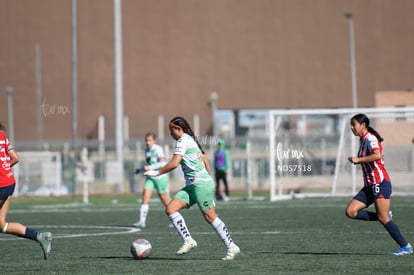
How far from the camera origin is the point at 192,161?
15.3 m

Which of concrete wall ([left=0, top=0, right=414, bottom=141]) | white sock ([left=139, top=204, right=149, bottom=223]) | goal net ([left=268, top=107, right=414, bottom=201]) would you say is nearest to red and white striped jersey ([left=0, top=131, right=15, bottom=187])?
white sock ([left=139, top=204, right=149, bottom=223])

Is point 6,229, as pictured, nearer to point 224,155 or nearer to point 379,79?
point 224,155

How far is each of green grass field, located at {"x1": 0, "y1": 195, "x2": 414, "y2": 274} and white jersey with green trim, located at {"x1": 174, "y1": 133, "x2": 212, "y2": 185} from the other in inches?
46.3

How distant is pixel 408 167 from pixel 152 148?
14190mm

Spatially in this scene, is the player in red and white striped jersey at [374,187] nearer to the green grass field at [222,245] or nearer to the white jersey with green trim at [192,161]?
the green grass field at [222,245]

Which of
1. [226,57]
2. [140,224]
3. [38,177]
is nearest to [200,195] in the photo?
Answer: [140,224]

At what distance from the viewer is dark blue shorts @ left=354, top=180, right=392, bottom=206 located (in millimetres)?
15352

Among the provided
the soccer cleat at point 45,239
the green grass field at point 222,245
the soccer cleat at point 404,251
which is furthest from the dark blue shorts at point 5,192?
the soccer cleat at point 404,251

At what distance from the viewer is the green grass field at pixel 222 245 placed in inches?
550

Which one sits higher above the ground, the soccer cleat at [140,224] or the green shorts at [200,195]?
the green shorts at [200,195]

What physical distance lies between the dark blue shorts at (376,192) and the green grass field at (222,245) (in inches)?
32.2

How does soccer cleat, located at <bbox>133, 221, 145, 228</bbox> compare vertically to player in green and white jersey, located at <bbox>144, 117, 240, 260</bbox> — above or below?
below

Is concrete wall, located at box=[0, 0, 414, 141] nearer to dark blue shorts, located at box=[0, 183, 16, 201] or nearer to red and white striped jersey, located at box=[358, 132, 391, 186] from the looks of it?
red and white striped jersey, located at box=[358, 132, 391, 186]

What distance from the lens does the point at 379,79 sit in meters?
65.9
